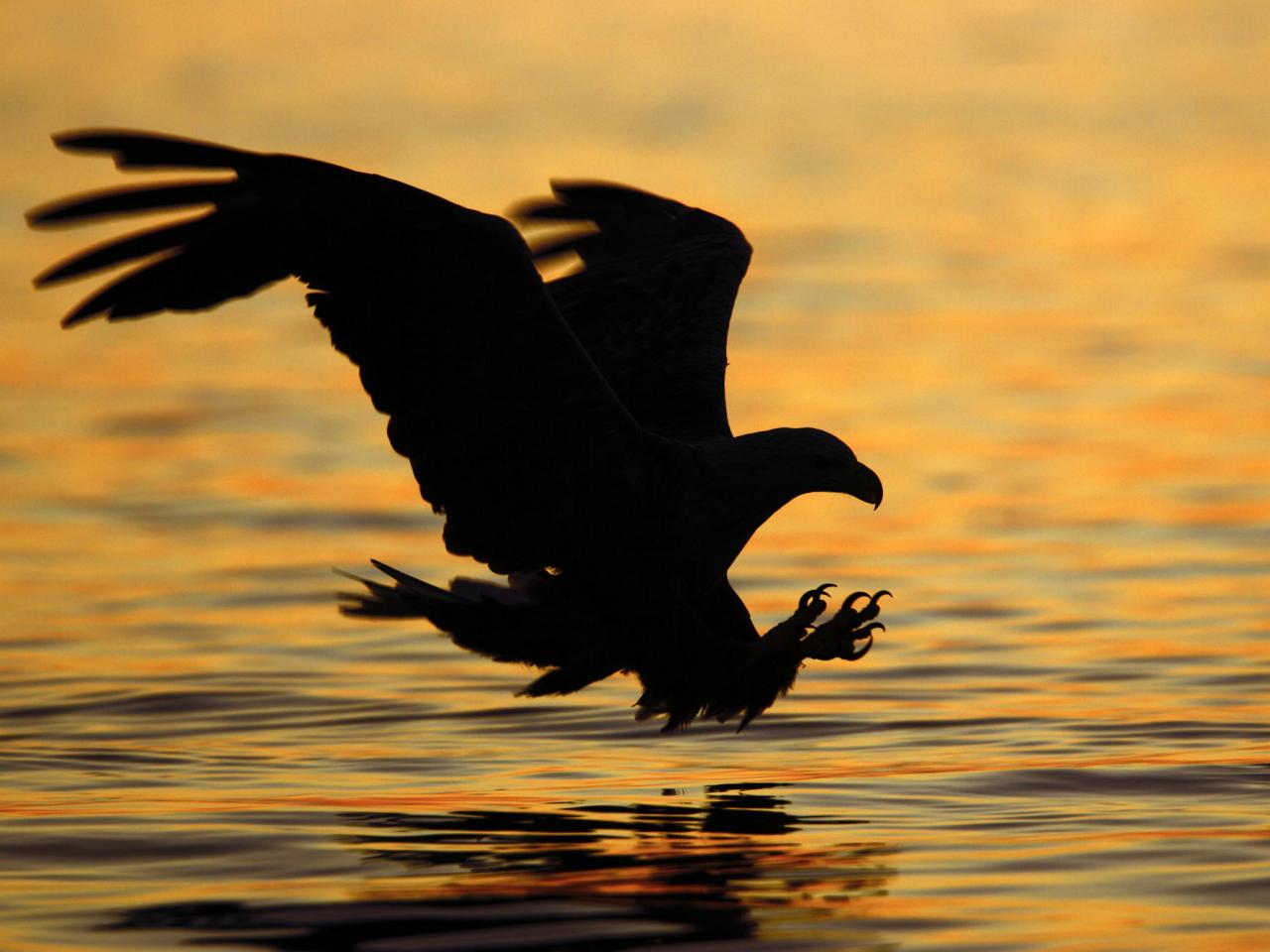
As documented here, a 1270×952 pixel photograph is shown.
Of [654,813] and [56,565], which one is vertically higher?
[56,565]

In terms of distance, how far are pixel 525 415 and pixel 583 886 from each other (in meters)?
1.69

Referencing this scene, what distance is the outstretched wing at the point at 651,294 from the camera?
→ 29.6ft

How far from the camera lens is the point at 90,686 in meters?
10.0

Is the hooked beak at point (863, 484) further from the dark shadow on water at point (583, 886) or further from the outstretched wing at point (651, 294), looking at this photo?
the dark shadow on water at point (583, 886)

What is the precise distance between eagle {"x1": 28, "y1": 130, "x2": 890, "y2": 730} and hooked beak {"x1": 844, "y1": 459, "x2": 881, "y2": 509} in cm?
1

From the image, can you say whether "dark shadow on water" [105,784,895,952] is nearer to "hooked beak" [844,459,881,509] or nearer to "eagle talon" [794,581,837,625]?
"eagle talon" [794,581,837,625]

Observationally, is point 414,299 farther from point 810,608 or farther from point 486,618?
point 810,608

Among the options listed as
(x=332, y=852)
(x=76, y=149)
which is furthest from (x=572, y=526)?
(x=76, y=149)

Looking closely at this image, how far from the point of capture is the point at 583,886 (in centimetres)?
657

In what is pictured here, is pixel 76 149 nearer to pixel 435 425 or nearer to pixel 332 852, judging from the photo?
pixel 435 425

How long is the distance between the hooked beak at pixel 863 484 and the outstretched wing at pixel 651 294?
22.9 inches

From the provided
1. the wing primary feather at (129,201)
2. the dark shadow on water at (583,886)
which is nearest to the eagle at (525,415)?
the wing primary feather at (129,201)

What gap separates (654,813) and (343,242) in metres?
2.03

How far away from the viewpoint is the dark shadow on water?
609 cm
